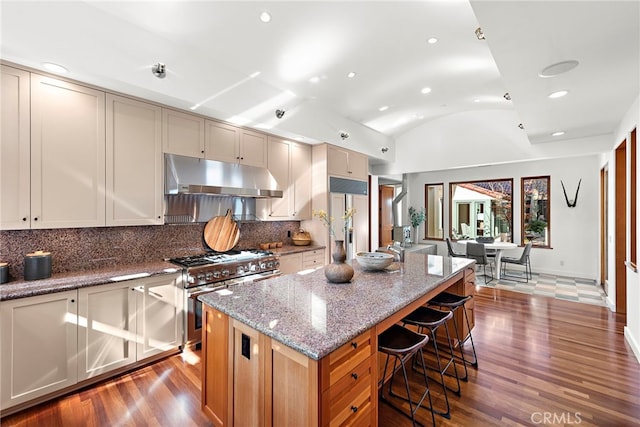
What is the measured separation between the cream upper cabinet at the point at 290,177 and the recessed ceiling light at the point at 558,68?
118 inches

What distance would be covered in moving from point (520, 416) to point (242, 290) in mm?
2155

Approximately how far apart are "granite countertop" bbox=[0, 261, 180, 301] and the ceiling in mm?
1647

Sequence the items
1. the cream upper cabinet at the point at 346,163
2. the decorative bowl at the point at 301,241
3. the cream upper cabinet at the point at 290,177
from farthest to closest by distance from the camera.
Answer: the cream upper cabinet at the point at 346,163
the decorative bowl at the point at 301,241
the cream upper cabinet at the point at 290,177

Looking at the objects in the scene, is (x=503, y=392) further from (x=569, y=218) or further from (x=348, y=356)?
(x=569, y=218)

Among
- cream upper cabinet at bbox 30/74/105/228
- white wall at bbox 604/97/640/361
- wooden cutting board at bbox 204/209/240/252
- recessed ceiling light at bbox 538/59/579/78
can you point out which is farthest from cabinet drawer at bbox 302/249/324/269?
white wall at bbox 604/97/640/361

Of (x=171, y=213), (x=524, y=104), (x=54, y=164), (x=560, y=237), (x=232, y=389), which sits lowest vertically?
(x=232, y=389)

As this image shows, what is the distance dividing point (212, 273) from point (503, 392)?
9.27 feet

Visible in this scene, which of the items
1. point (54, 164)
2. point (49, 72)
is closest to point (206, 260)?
point (54, 164)

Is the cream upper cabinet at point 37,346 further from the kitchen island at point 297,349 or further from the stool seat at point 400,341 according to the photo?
the stool seat at point 400,341

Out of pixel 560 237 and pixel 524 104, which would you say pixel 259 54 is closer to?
pixel 524 104

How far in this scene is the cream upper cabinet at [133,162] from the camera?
2582 millimetres

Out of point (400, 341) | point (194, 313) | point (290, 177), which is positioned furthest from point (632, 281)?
point (194, 313)

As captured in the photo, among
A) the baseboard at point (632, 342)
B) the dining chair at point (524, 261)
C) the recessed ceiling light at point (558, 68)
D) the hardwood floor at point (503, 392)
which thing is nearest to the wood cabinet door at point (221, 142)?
the hardwood floor at point (503, 392)

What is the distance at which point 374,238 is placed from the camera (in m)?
5.91
